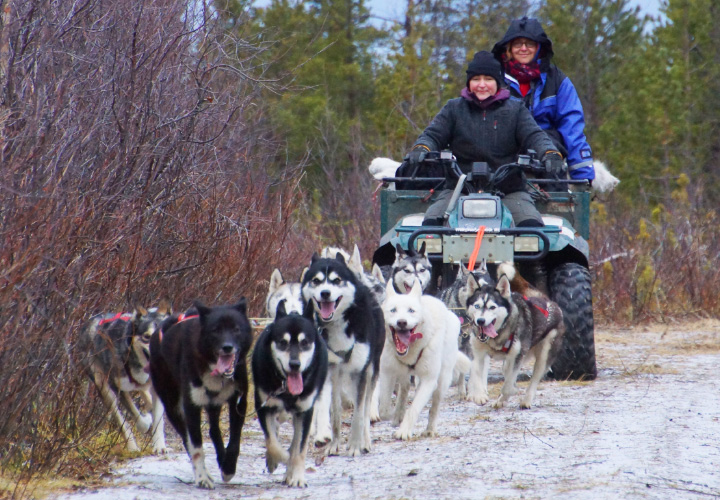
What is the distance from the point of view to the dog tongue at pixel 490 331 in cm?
817

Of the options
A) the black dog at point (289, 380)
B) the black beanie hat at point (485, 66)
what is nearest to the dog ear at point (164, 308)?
the black dog at point (289, 380)

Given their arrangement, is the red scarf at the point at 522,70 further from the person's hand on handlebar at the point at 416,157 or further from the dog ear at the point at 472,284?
the dog ear at the point at 472,284

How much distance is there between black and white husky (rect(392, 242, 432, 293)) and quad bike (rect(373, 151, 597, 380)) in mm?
84

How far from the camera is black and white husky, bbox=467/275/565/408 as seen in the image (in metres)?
8.21

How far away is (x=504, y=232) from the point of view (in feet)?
29.0

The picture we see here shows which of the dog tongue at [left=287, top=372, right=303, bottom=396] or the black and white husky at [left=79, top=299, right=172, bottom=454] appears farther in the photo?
the black and white husky at [left=79, top=299, right=172, bottom=454]

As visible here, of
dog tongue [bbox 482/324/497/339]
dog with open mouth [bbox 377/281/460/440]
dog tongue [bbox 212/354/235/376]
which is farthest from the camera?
dog tongue [bbox 482/324/497/339]

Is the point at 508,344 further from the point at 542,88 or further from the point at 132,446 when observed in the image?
the point at 542,88

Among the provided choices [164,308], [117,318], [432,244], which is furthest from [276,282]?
[432,244]

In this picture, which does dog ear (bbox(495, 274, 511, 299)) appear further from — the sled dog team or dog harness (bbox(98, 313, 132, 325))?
dog harness (bbox(98, 313, 132, 325))

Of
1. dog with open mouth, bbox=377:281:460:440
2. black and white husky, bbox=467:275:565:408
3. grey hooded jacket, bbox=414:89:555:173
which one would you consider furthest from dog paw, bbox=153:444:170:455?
grey hooded jacket, bbox=414:89:555:173

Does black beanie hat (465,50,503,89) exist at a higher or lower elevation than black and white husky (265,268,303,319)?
higher

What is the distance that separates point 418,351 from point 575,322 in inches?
85.3

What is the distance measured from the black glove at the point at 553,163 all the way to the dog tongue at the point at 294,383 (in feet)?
14.0
